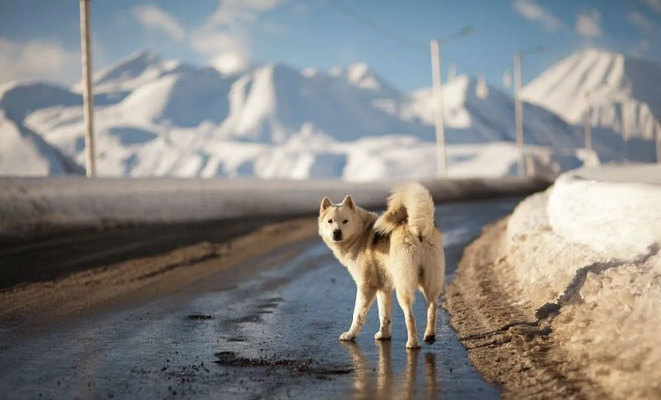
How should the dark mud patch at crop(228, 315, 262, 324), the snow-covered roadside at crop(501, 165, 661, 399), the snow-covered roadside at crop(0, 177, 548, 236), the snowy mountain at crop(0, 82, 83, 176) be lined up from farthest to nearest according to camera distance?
the snowy mountain at crop(0, 82, 83, 176)
the snow-covered roadside at crop(0, 177, 548, 236)
the dark mud patch at crop(228, 315, 262, 324)
the snow-covered roadside at crop(501, 165, 661, 399)

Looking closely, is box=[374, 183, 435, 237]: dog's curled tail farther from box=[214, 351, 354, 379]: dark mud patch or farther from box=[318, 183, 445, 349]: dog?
box=[214, 351, 354, 379]: dark mud patch

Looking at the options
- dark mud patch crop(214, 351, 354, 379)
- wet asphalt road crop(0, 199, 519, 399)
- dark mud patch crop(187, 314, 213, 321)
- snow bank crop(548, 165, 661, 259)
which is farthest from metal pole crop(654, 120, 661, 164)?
dark mud patch crop(214, 351, 354, 379)

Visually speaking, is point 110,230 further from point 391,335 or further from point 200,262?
point 391,335

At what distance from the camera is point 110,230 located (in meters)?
17.7

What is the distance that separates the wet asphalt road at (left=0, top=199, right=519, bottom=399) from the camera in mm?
6184

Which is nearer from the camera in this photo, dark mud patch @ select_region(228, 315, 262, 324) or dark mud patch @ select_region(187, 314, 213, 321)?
dark mud patch @ select_region(228, 315, 262, 324)

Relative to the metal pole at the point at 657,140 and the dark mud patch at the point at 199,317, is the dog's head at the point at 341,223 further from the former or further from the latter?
the metal pole at the point at 657,140

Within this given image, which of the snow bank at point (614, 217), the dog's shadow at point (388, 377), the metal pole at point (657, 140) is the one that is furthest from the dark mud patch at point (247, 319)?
the metal pole at point (657, 140)

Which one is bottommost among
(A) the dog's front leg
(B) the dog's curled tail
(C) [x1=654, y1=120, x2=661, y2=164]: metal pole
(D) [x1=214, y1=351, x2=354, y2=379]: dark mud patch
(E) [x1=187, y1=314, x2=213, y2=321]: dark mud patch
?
(E) [x1=187, y1=314, x2=213, y2=321]: dark mud patch

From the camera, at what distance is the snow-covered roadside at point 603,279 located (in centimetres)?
591

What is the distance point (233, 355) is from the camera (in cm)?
747

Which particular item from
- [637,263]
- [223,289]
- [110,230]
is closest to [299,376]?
[637,263]

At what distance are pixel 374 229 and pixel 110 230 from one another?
10.6 m

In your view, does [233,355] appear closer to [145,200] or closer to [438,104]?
[145,200]
